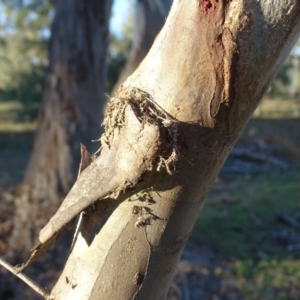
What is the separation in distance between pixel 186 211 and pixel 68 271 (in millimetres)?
261

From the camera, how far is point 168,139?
0.78 metres

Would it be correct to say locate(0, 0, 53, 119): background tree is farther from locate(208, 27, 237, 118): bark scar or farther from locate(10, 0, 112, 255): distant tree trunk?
locate(208, 27, 237, 118): bark scar

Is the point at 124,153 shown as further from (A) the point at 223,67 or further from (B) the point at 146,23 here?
(B) the point at 146,23

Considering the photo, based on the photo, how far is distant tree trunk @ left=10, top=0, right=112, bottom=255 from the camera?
4.14 meters

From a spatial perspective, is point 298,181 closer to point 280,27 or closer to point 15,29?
point 280,27

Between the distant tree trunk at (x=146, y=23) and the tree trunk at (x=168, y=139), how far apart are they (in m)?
4.39

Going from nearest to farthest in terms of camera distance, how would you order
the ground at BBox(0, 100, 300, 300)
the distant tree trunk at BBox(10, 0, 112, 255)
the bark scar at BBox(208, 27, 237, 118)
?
1. the bark scar at BBox(208, 27, 237, 118)
2. the distant tree trunk at BBox(10, 0, 112, 255)
3. the ground at BBox(0, 100, 300, 300)

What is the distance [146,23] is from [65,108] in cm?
181

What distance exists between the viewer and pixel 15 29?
49.4 feet

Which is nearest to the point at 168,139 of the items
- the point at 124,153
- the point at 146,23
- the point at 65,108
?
the point at 124,153

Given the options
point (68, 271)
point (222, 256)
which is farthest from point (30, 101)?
point (68, 271)

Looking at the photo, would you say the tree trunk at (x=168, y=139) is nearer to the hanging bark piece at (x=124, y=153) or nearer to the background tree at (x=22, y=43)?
the hanging bark piece at (x=124, y=153)

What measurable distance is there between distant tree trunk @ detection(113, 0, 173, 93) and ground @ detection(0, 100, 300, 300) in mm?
1873

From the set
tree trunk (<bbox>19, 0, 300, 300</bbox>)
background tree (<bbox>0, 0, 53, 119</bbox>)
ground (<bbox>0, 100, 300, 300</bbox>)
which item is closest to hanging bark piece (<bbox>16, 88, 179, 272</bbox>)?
tree trunk (<bbox>19, 0, 300, 300</bbox>)
